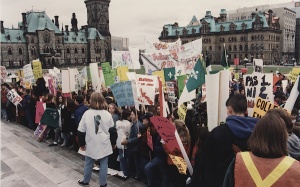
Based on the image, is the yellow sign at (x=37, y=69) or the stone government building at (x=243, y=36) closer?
the yellow sign at (x=37, y=69)

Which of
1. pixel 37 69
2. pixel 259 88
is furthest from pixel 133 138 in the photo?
pixel 37 69

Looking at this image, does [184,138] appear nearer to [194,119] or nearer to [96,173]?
[194,119]

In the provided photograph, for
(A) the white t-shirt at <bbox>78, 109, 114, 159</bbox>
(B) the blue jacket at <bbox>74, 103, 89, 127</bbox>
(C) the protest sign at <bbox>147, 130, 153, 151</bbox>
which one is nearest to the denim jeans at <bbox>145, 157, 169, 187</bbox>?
(C) the protest sign at <bbox>147, 130, 153, 151</bbox>

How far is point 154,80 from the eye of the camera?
682cm

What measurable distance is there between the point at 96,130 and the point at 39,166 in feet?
8.52

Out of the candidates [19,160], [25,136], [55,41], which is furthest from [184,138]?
[55,41]

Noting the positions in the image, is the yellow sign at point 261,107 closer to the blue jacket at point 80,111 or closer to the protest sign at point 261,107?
the protest sign at point 261,107

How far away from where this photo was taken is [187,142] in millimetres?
4988

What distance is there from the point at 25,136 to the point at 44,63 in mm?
80355

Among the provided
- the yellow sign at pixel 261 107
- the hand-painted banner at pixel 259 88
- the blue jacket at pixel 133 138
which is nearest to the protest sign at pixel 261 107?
the yellow sign at pixel 261 107

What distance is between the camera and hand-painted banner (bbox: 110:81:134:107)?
271 inches

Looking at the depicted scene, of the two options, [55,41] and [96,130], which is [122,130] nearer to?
[96,130]

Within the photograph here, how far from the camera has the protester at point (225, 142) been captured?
9.92 ft

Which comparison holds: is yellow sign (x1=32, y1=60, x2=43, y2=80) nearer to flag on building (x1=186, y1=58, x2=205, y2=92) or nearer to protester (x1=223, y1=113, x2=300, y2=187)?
flag on building (x1=186, y1=58, x2=205, y2=92)
